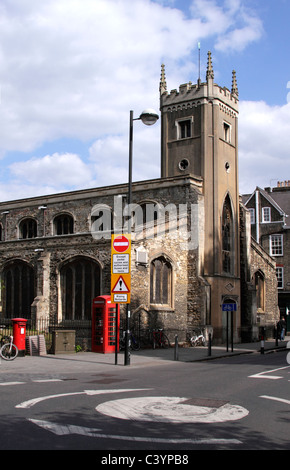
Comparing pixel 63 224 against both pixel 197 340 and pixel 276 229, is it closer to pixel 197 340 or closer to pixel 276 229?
pixel 197 340

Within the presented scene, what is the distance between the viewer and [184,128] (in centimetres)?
3456

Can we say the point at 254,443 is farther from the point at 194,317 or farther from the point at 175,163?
the point at 175,163

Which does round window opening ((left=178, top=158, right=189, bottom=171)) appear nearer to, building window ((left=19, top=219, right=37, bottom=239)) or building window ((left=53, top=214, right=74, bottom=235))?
building window ((left=53, top=214, right=74, bottom=235))

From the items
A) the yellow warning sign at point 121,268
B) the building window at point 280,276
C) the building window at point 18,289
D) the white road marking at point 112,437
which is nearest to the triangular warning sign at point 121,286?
the yellow warning sign at point 121,268

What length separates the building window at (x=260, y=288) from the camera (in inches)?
1580

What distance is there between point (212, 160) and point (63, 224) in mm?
10919

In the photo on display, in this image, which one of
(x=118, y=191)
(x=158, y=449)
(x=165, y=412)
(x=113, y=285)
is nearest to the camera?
(x=158, y=449)

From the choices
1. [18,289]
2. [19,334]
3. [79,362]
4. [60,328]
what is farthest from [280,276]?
[19,334]

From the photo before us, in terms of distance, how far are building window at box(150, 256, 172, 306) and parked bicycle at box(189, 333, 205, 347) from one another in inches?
89.5

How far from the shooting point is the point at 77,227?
116 ft

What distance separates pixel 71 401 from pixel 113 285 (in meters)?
8.87

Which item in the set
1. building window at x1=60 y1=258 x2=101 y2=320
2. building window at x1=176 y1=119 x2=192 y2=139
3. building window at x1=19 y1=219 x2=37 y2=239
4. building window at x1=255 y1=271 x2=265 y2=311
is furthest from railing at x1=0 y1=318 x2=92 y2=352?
building window at x1=255 y1=271 x2=265 y2=311

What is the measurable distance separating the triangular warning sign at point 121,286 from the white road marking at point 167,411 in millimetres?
8255

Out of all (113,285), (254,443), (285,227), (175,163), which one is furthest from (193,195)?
(254,443)
